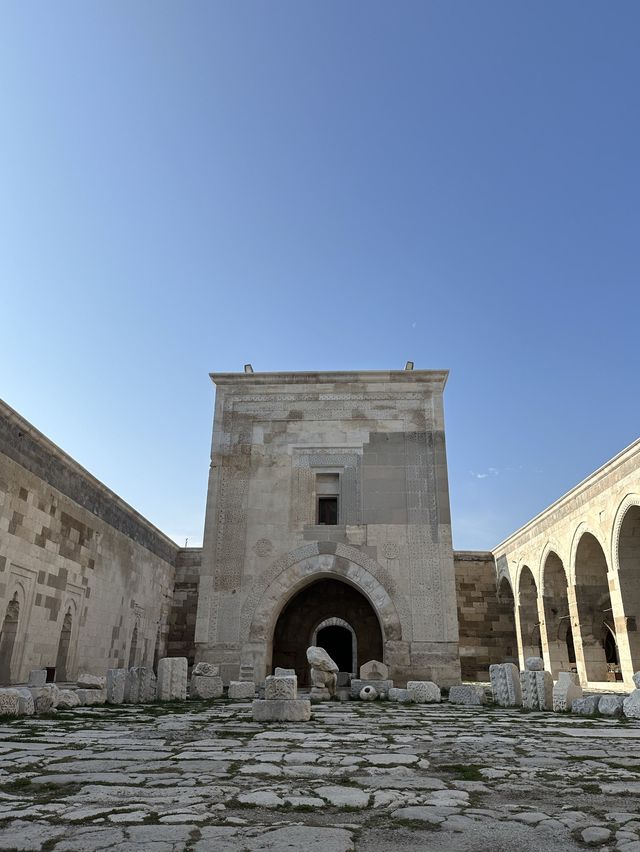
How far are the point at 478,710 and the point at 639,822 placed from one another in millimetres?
6211

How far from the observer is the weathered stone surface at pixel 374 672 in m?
11.3

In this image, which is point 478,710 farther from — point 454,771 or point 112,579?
point 112,579

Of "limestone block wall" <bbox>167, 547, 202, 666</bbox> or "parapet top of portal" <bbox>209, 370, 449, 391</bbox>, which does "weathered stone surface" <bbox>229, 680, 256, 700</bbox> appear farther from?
"limestone block wall" <bbox>167, 547, 202, 666</bbox>

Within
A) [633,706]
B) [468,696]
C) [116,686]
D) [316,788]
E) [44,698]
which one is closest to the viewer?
[316,788]

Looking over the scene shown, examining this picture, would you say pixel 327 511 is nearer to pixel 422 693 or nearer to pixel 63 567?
pixel 422 693

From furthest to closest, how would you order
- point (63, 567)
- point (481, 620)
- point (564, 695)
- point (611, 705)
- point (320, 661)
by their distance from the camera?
Result: point (481, 620)
point (63, 567)
point (320, 661)
point (564, 695)
point (611, 705)

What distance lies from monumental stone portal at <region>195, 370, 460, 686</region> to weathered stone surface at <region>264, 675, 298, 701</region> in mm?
5344

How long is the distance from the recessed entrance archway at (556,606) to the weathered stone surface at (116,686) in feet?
43.6

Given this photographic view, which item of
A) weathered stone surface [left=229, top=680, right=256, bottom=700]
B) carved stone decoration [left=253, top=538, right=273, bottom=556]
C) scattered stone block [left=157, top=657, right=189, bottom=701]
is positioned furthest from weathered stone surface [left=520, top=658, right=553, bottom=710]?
carved stone decoration [left=253, top=538, right=273, bottom=556]

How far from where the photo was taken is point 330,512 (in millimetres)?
13672

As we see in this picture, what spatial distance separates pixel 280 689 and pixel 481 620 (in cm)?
1593

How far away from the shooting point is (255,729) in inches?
221

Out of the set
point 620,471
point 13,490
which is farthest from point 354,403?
point 13,490

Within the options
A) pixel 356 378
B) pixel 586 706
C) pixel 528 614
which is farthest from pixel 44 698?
pixel 528 614
